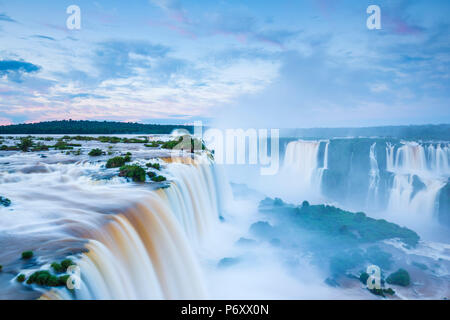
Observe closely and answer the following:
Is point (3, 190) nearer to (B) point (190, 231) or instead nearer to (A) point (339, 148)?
(B) point (190, 231)

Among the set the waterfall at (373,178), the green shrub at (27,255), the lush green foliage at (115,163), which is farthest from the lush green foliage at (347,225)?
the green shrub at (27,255)

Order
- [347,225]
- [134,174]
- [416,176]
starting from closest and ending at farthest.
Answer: [134,174]
[347,225]
[416,176]

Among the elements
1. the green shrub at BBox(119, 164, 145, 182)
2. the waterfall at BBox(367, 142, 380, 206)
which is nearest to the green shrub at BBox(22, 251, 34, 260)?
the green shrub at BBox(119, 164, 145, 182)

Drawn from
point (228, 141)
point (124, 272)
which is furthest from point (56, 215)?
point (228, 141)

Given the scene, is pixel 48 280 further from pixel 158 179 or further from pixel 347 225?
pixel 347 225

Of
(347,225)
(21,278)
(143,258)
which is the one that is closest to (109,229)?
(143,258)

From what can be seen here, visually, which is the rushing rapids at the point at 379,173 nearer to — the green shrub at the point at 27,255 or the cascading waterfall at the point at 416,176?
the cascading waterfall at the point at 416,176

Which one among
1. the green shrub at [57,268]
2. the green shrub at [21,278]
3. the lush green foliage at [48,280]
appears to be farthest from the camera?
the green shrub at [57,268]

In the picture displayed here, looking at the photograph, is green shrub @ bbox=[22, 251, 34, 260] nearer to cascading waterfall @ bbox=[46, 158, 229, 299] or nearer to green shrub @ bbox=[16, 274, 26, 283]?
green shrub @ bbox=[16, 274, 26, 283]
